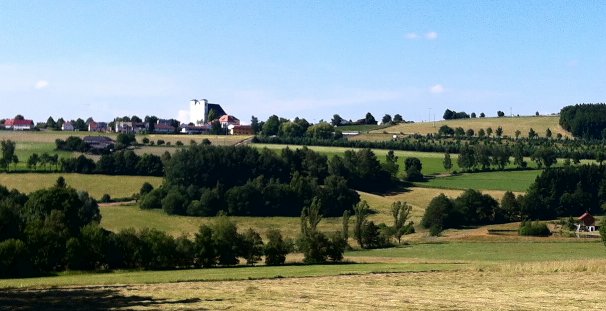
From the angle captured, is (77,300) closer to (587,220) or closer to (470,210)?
(470,210)

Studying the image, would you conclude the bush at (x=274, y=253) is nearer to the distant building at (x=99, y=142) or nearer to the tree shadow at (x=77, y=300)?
the tree shadow at (x=77, y=300)

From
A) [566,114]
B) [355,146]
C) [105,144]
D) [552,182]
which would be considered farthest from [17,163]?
[566,114]

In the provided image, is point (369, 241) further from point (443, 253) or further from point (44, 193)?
point (44, 193)

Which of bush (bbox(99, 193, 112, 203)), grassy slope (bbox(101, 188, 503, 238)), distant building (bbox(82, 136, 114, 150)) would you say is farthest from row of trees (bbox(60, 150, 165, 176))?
grassy slope (bbox(101, 188, 503, 238))

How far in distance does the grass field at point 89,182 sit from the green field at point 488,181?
37.8 metres

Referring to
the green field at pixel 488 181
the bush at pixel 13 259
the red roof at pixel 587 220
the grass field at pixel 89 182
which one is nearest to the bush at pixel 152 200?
the grass field at pixel 89 182

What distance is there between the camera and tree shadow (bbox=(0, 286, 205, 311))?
105ft

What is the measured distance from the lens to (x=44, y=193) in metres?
73.6

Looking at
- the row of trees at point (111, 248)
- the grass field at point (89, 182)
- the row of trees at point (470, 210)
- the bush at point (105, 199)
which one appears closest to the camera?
the row of trees at point (111, 248)

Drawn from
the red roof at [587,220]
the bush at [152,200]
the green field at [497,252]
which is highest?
the bush at [152,200]

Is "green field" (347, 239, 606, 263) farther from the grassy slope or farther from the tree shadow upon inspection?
the tree shadow

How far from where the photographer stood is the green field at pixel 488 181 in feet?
371

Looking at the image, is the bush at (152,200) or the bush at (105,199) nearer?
the bush at (152,200)

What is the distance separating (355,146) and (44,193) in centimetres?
8670
